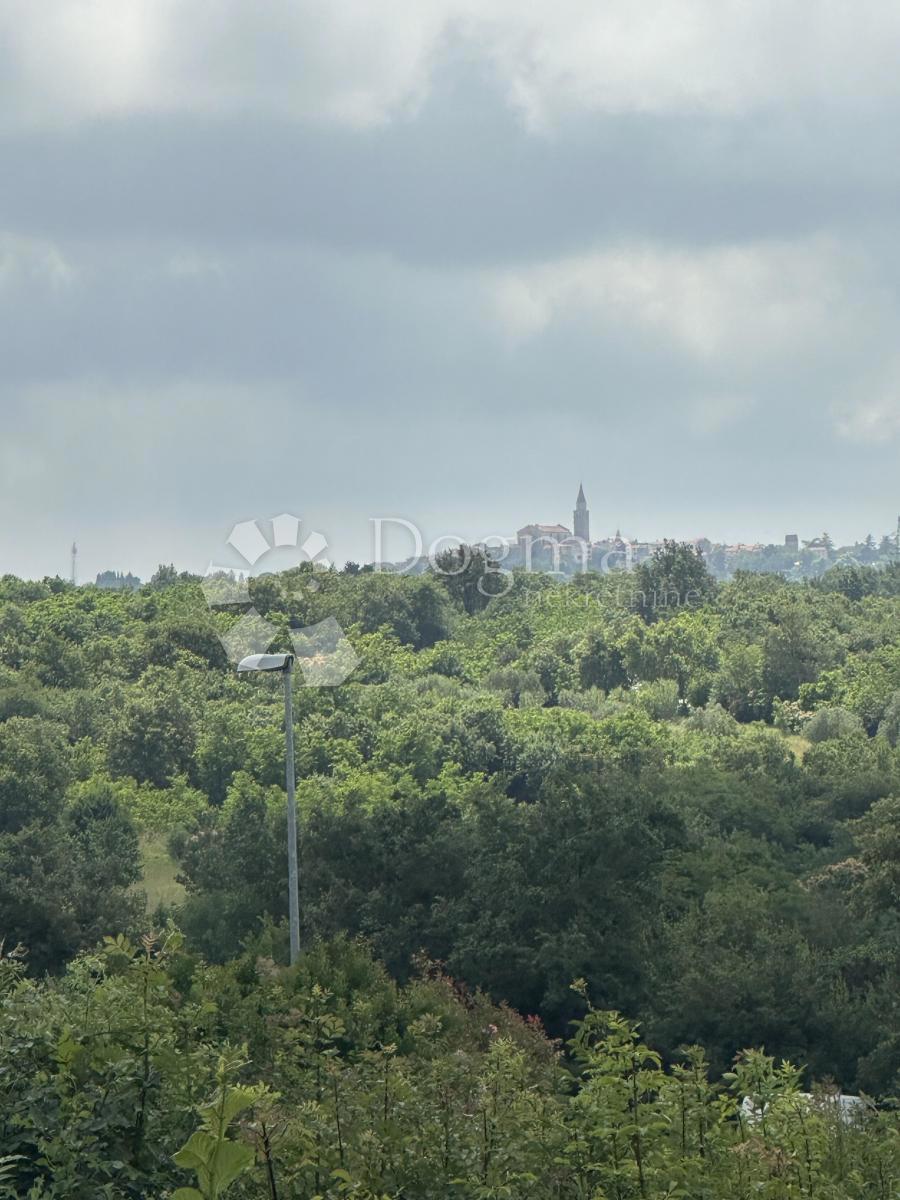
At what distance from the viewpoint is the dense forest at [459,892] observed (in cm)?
604

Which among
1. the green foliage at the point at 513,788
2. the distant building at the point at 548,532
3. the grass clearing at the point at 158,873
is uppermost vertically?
the distant building at the point at 548,532

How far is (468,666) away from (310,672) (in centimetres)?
1012

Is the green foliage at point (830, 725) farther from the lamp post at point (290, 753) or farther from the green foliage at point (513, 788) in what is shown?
the lamp post at point (290, 753)

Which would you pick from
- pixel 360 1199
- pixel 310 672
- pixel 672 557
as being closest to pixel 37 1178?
pixel 360 1199

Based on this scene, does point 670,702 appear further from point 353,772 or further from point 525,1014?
point 525,1014

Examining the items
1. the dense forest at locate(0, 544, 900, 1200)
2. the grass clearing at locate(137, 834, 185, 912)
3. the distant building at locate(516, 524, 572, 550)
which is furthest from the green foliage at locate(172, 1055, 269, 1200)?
the distant building at locate(516, 524, 572, 550)

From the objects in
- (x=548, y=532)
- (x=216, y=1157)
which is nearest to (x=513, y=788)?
(x=216, y=1157)

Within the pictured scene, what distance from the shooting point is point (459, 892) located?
29.4 metres

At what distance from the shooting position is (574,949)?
25469 mm

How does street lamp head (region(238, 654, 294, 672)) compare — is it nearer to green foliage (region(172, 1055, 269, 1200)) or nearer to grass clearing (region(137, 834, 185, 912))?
green foliage (region(172, 1055, 269, 1200))

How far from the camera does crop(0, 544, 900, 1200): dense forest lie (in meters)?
6.04

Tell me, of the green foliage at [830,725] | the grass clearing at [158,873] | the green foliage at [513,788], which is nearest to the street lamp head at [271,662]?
the green foliage at [513,788]

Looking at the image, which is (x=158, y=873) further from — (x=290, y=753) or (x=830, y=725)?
(x=830, y=725)

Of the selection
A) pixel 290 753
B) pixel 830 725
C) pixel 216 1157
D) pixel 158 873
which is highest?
pixel 290 753
